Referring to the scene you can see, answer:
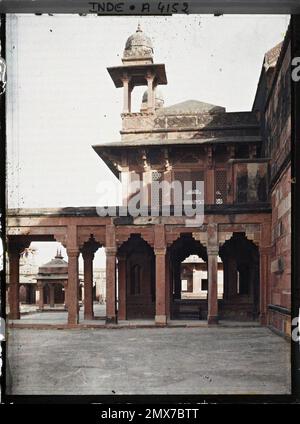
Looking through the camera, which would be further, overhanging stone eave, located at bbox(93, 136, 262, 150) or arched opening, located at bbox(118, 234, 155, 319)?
arched opening, located at bbox(118, 234, 155, 319)

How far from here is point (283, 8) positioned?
7.56 m

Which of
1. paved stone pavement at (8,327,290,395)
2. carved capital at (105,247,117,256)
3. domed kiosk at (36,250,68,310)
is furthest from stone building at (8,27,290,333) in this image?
domed kiosk at (36,250,68,310)

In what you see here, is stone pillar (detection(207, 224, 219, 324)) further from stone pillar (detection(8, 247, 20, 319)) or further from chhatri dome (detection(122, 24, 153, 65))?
chhatri dome (detection(122, 24, 153, 65))

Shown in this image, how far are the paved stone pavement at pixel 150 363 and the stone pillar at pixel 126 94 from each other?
9.54m

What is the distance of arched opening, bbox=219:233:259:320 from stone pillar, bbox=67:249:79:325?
20.5 ft

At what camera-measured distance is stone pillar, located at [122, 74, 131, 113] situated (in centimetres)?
1942

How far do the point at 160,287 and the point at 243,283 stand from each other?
546 centimetres

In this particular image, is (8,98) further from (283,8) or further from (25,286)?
(25,286)

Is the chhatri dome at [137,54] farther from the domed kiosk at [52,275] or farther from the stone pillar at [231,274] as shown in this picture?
the domed kiosk at [52,275]

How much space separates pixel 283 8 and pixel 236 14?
2.37ft

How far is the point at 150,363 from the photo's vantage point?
9.99 m

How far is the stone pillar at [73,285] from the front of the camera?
1603 cm
